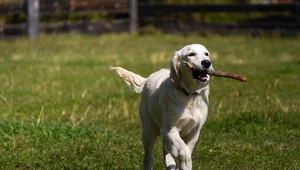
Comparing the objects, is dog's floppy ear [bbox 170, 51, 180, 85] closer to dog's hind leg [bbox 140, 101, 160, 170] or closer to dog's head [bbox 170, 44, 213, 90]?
dog's head [bbox 170, 44, 213, 90]

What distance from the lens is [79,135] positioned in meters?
7.73

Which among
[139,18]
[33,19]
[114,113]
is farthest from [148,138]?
[139,18]

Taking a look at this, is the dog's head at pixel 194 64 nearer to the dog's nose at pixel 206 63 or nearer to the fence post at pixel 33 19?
the dog's nose at pixel 206 63

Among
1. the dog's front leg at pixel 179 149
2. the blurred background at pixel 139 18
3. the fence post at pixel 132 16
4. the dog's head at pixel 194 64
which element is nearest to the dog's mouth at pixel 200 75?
the dog's head at pixel 194 64

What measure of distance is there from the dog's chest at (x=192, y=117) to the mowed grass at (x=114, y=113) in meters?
0.70

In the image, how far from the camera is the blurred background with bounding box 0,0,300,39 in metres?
20.9

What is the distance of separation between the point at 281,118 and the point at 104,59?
752 centimetres

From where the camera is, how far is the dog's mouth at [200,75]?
5.72 meters

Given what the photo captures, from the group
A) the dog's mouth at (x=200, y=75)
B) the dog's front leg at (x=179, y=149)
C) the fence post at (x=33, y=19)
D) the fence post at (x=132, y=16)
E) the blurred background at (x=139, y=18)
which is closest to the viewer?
the dog's front leg at (x=179, y=149)

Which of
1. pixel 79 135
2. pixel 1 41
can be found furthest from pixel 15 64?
pixel 79 135

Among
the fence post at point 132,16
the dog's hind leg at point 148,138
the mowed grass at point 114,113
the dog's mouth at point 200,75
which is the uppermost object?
the dog's mouth at point 200,75

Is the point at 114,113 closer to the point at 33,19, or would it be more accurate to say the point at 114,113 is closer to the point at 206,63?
the point at 206,63

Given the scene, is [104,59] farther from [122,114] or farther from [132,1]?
[132,1]

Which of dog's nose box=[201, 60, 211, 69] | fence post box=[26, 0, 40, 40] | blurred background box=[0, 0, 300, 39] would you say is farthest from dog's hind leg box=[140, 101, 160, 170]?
blurred background box=[0, 0, 300, 39]
